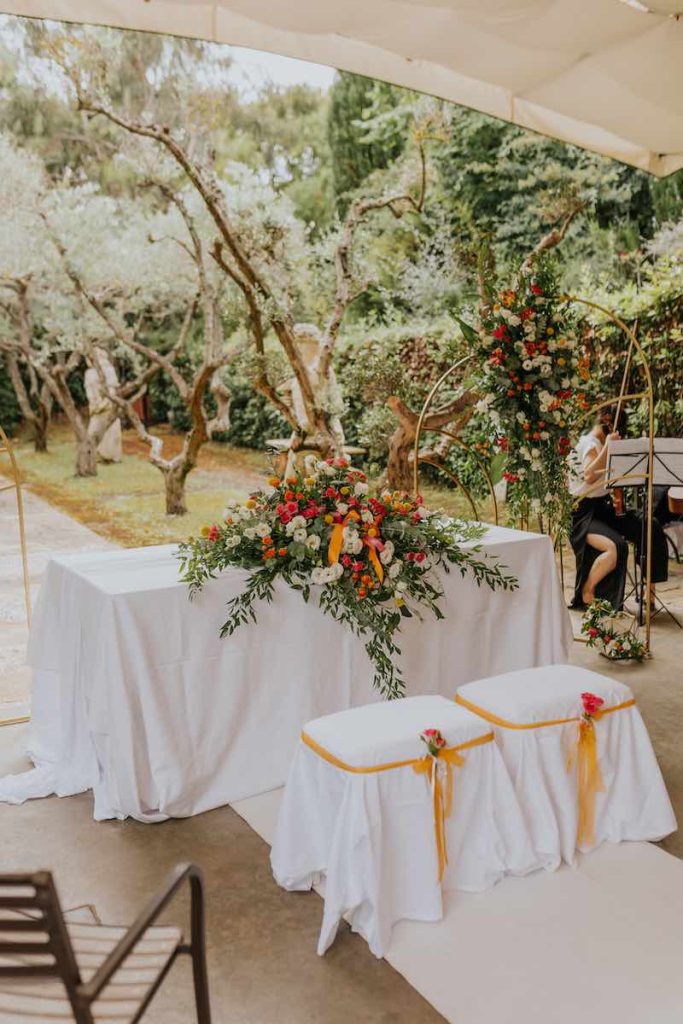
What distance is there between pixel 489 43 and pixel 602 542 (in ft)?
10.8

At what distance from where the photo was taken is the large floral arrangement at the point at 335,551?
3820 mm

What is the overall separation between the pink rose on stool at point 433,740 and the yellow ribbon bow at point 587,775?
591 millimetres

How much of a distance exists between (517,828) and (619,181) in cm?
1121

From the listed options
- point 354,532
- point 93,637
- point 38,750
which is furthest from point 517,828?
point 38,750

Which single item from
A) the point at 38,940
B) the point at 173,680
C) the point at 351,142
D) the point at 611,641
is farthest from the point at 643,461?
the point at 351,142

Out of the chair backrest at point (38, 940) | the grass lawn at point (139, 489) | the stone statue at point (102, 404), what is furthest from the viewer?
the stone statue at point (102, 404)

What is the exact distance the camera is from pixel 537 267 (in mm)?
5180

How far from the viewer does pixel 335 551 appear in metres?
3.79

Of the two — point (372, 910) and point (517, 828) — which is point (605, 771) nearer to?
point (517, 828)

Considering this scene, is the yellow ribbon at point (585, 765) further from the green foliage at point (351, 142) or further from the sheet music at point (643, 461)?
the green foliage at point (351, 142)

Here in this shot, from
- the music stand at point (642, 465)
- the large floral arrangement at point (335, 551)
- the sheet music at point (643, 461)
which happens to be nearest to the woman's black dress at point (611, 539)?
the music stand at point (642, 465)

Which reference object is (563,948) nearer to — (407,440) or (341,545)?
(341,545)

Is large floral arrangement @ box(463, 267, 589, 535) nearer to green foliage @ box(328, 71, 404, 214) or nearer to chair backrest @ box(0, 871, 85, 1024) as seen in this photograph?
chair backrest @ box(0, 871, 85, 1024)

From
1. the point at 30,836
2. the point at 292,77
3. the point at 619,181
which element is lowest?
the point at 30,836
